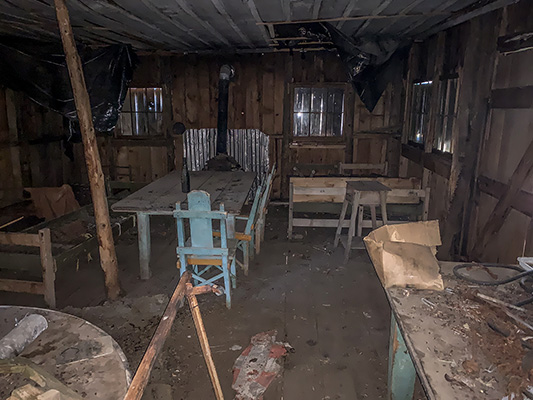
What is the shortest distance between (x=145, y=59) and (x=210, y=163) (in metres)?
2.25

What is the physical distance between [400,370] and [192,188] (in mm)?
3398

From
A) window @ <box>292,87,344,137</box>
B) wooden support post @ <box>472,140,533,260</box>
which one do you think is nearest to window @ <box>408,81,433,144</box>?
window @ <box>292,87,344,137</box>

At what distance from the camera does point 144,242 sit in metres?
4.11

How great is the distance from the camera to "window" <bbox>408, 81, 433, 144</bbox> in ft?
18.7

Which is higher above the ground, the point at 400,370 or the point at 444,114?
the point at 444,114

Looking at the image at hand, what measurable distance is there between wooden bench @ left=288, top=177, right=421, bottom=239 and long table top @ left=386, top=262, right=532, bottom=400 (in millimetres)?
2737

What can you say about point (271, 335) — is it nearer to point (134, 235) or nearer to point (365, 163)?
point (134, 235)

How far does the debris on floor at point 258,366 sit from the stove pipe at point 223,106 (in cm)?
457

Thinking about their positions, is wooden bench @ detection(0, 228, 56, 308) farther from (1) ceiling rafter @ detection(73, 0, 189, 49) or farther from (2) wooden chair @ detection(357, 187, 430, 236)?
(2) wooden chair @ detection(357, 187, 430, 236)

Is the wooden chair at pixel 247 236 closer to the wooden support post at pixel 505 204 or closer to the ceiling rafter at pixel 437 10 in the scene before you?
the wooden support post at pixel 505 204

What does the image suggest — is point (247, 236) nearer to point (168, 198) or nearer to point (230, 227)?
point (230, 227)

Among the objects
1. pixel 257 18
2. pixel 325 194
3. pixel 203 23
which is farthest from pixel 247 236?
pixel 203 23

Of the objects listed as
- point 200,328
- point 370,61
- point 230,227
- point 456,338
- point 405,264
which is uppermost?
point 370,61

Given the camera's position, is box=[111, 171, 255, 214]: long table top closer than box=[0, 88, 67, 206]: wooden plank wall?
Yes
